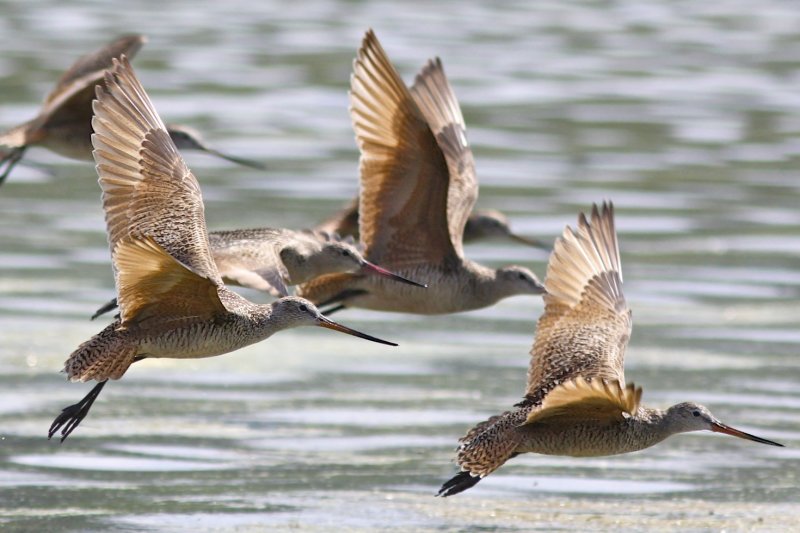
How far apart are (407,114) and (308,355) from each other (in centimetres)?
305

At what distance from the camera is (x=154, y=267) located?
7641 millimetres

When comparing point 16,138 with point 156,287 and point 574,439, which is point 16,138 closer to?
point 156,287

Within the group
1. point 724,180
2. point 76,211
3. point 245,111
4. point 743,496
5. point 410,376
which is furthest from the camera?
point 245,111

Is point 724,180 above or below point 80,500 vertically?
Answer: above

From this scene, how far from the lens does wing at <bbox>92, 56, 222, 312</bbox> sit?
27.8ft

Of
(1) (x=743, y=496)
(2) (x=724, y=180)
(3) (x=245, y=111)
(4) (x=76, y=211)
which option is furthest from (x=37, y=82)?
(1) (x=743, y=496)

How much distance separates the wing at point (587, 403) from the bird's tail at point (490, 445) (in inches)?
3.6

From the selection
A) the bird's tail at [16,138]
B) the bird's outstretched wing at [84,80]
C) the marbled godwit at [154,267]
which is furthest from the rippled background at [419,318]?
the bird's outstretched wing at [84,80]

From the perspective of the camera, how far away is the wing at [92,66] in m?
11.4

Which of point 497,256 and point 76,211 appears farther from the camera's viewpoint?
point 76,211

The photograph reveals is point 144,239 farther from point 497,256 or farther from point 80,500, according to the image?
point 497,256

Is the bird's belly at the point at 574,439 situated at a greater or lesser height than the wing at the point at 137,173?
lesser

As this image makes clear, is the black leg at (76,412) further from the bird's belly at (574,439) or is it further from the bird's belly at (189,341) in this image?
the bird's belly at (574,439)

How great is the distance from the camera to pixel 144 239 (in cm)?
730
